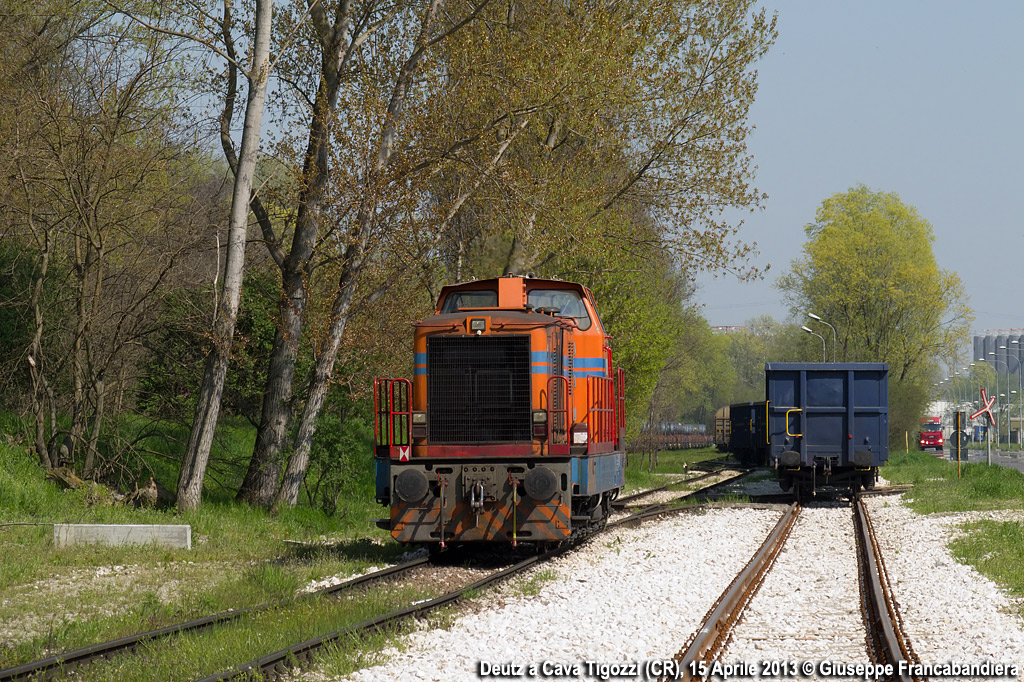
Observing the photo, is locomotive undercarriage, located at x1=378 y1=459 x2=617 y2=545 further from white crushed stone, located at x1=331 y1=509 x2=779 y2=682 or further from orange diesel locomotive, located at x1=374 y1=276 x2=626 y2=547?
white crushed stone, located at x1=331 y1=509 x2=779 y2=682

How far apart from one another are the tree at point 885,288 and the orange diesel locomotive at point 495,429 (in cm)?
4501

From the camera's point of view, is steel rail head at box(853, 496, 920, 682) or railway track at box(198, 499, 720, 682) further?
steel rail head at box(853, 496, 920, 682)

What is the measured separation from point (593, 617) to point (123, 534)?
7.35m

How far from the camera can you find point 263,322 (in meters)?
20.8

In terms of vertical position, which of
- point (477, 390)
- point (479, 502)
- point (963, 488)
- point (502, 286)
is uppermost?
point (502, 286)

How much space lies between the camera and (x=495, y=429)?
1251cm

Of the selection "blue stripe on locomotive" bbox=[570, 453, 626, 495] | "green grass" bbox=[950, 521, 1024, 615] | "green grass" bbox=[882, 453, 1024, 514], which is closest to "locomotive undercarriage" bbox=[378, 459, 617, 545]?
"blue stripe on locomotive" bbox=[570, 453, 626, 495]

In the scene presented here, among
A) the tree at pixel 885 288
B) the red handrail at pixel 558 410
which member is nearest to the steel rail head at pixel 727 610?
the red handrail at pixel 558 410

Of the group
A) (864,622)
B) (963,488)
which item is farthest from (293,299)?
(963,488)

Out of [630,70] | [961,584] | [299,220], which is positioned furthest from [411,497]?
[630,70]

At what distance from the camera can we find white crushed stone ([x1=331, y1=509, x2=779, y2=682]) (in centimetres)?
753

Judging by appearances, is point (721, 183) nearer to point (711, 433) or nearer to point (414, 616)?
point (414, 616)

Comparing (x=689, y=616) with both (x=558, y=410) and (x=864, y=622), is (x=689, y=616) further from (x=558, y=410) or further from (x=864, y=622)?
(x=558, y=410)

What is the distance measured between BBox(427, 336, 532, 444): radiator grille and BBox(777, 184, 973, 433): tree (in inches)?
A: 1798
